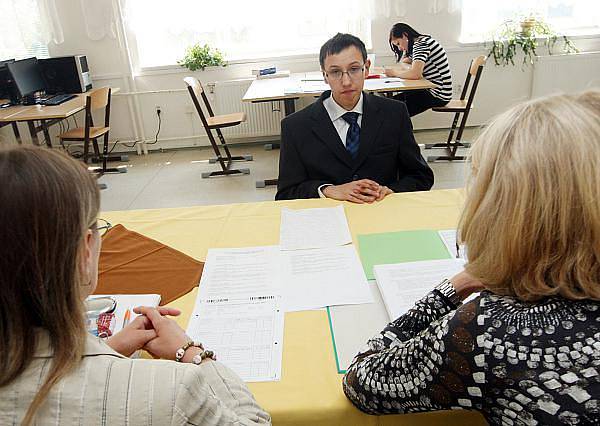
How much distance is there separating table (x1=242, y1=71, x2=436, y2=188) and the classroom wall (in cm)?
73

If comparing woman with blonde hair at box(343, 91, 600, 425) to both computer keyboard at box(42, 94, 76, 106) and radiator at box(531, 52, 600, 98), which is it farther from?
radiator at box(531, 52, 600, 98)

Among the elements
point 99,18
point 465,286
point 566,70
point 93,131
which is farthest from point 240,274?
point 566,70

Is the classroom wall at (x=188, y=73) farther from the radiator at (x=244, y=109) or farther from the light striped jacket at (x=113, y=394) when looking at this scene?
the light striped jacket at (x=113, y=394)

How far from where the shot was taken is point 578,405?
0.70 m

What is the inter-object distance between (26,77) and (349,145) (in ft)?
12.7

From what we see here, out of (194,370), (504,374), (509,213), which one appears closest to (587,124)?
(509,213)

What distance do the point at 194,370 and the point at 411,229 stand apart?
0.95 m

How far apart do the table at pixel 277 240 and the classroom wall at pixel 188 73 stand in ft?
12.8

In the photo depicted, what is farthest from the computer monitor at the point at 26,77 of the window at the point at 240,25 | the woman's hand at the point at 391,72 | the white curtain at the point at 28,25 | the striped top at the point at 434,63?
the striped top at the point at 434,63

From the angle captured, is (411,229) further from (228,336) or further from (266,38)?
Result: (266,38)

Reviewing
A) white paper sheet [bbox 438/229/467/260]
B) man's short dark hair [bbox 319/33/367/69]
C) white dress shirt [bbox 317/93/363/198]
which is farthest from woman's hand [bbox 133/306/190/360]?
man's short dark hair [bbox 319/33/367/69]

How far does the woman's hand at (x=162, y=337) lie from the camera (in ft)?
3.22

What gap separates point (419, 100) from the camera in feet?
15.4

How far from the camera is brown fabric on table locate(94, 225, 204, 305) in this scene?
4.28 ft
